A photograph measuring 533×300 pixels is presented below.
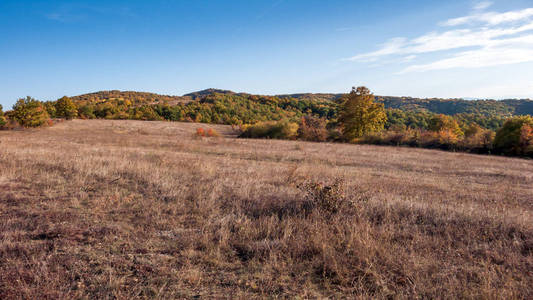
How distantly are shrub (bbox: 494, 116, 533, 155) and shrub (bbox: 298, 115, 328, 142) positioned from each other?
22.7 m

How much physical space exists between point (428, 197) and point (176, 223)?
7410 millimetres

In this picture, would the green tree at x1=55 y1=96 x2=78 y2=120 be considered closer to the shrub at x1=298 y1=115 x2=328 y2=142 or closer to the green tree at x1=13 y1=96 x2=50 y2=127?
the green tree at x1=13 y1=96 x2=50 y2=127

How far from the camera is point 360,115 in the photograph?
42156 millimetres

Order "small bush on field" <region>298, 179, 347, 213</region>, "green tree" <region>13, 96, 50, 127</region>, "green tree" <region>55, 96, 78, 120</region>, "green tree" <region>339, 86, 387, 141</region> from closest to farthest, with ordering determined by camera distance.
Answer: "small bush on field" <region>298, 179, 347, 213</region> → "green tree" <region>13, 96, 50, 127</region> → "green tree" <region>339, 86, 387, 141</region> → "green tree" <region>55, 96, 78, 120</region>

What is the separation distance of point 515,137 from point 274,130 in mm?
32680

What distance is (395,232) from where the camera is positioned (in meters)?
4.68

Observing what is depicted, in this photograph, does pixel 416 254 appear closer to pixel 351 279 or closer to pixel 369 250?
pixel 369 250

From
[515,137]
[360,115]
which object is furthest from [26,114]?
[515,137]

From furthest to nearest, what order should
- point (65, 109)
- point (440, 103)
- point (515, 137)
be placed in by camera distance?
point (440, 103)
point (65, 109)
point (515, 137)

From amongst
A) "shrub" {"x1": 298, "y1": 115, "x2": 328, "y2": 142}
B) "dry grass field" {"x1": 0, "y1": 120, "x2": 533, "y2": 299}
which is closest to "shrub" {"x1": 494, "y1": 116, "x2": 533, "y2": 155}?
"shrub" {"x1": 298, "y1": 115, "x2": 328, "y2": 142}

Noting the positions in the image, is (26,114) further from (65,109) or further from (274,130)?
(274,130)

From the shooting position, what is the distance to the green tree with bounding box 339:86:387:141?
138 ft

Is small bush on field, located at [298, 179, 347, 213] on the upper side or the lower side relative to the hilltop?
lower

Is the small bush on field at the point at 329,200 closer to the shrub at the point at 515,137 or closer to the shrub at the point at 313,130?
the shrub at the point at 515,137
